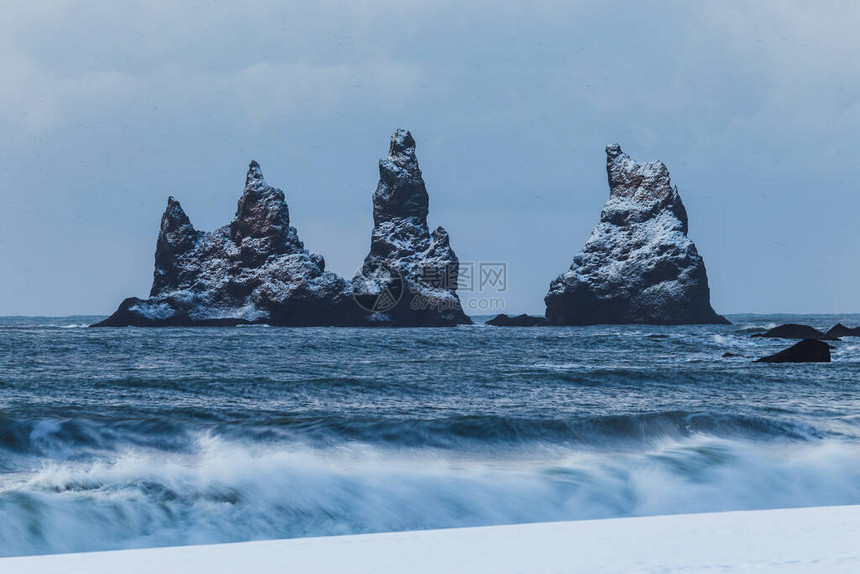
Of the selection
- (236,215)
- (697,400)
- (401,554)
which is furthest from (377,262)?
(401,554)

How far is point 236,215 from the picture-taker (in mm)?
137250

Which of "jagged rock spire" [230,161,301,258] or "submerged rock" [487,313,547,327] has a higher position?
"jagged rock spire" [230,161,301,258]

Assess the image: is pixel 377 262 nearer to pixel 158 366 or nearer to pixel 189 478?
pixel 158 366

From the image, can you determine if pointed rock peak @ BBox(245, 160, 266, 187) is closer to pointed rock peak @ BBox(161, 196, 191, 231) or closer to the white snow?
pointed rock peak @ BBox(161, 196, 191, 231)

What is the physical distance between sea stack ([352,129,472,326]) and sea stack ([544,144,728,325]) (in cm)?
1694

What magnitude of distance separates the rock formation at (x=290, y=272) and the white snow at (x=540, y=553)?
105909 millimetres

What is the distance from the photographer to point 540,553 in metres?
5.55

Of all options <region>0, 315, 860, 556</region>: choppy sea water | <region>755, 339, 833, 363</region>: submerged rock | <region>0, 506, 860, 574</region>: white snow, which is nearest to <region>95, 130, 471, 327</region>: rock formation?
<region>755, 339, 833, 363</region>: submerged rock

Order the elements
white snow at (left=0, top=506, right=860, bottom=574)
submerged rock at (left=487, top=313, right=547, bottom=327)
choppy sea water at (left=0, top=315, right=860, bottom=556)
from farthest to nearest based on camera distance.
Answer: submerged rock at (left=487, top=313, right=547, bottom=327) < choppy sea water at (left=0, top=315, right=860, bottom=556) < white snow at (left=0, top=506, right=860, bottom=574)

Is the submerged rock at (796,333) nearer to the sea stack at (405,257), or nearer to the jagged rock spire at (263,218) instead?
the sea stack at (405,257)

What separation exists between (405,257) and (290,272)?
61.2ft

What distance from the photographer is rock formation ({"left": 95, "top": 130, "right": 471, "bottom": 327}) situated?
117062 mm

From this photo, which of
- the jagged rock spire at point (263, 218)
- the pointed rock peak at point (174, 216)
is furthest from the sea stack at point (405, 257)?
the pointed rock peak at point (174, 216)

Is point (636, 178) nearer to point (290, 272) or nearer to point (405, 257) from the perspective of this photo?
point (405, 257)
